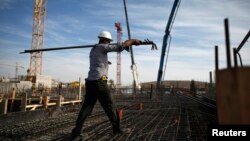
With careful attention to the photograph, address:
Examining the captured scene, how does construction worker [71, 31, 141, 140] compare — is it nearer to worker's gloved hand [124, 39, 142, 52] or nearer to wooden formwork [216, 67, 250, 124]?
worker's gloved hand [124, 39, 142, 52]

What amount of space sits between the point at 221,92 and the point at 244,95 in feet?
0.40

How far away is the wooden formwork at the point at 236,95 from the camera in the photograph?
1.22m

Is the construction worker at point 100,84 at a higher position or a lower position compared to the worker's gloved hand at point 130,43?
lower

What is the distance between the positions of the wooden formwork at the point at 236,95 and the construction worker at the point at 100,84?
2.92m

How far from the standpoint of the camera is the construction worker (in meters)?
4.18

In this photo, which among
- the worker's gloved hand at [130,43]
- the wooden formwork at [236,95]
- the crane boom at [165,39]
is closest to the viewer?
the wooden formwork at [236,95]

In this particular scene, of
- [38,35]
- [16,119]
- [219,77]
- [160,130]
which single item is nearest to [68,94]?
[16,119]

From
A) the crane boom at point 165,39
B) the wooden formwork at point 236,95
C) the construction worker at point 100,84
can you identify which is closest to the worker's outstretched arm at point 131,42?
the construction worker at point 100,84

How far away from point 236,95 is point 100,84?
3127mm

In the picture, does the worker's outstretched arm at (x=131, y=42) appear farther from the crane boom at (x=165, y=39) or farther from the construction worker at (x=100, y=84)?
the crane boom at (x=165, y=39)

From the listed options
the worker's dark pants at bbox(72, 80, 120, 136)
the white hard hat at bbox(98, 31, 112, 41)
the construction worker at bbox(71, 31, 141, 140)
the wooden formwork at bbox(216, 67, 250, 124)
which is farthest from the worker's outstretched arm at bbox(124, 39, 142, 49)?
the wooden formwork at bbox(216, 67, 250, 124)

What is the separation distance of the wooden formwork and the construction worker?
2923mm

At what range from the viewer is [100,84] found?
4.21 meters

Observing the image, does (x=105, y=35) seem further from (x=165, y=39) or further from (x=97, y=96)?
(x=165, y=39)
